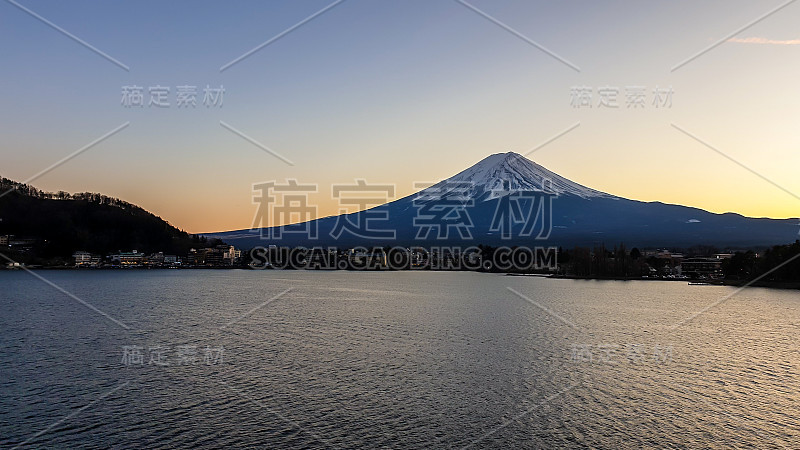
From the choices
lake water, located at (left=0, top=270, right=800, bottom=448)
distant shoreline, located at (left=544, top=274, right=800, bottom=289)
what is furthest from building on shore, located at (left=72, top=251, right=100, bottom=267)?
distant shoreline, located at (left=544, top=274, right=800, bottom=289)

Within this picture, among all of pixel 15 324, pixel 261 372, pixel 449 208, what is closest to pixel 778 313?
pixel 261 372

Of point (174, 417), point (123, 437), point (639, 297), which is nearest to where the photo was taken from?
point (123, 437)

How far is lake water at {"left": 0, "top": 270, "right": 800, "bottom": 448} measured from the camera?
1065 cm

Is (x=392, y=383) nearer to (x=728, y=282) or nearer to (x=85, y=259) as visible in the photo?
(x=728, y=282)

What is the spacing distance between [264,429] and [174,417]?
2204 mm

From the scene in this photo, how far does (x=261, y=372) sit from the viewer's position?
1552 cm

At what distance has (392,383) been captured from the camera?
14398 millimetres

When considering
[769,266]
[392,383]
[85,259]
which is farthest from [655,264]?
[85,259]

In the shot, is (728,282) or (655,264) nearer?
(728,282)

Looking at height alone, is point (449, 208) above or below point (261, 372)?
above

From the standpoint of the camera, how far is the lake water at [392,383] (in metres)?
10.6

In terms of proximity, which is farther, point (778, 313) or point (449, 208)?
point (449, 208)

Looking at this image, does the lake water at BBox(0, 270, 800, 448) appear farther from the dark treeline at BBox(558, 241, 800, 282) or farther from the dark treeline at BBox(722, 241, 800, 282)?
the dark treeline at BBox(558, 241, 800, 282)

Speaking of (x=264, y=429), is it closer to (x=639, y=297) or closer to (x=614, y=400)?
(x=614, y=400)
